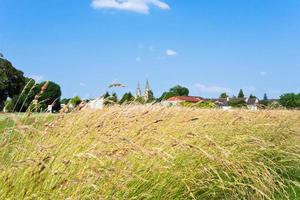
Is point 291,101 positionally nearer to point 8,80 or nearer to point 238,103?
point 8,80

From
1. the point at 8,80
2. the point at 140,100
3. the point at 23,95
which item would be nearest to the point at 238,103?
the point at 140,100

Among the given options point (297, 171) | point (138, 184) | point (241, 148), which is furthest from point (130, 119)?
point (297, 171)

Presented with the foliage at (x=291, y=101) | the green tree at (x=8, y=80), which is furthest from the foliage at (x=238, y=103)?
the green tree at (x=8, y=80)

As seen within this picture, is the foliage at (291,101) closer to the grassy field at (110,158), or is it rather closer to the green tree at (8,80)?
the grassy field at (110,158)

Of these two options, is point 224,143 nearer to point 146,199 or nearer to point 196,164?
point 196,164

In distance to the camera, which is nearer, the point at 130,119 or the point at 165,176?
the point at 165,176

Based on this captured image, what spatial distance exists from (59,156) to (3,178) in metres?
0.54

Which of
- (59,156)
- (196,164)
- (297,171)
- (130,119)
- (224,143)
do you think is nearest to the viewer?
(59,156)

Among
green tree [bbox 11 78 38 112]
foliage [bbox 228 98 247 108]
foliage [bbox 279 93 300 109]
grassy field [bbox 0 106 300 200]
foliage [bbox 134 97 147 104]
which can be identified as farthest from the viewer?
foliage [bbox 279 93 300 109]

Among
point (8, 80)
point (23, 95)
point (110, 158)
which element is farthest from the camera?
point (8, 80)

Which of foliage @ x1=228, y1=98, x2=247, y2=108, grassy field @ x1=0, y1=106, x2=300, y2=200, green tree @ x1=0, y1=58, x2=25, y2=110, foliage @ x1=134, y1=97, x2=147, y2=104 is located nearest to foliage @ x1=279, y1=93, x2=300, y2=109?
foliage @ x1=228, y1=98, x2=247, y2=108

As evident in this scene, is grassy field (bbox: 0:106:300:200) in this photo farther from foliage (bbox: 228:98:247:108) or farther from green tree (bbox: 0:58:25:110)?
green tree (bbox: 0:58:25:110)

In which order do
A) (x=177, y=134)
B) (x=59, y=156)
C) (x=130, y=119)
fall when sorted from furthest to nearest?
(x=177, y=134) → (x=130, y=119) → (x=59, y=156)

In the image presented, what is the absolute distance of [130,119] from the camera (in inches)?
164
